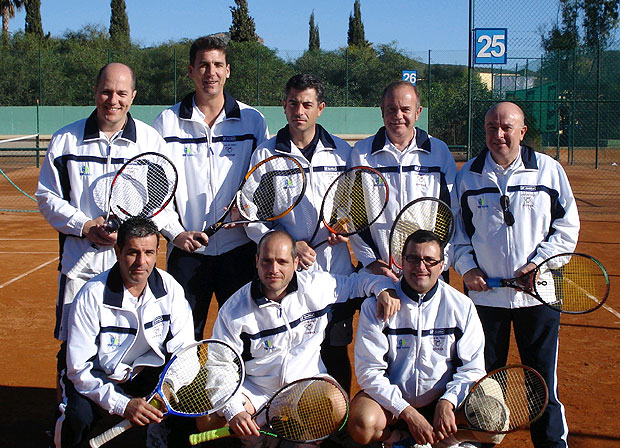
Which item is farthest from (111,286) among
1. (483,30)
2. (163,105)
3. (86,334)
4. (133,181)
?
(163,105)

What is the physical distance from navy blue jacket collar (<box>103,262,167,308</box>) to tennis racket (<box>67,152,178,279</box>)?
0.33 meters

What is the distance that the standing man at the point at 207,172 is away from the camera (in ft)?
14.9

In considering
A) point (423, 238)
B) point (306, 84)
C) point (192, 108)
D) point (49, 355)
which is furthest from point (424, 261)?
point (49, 355)

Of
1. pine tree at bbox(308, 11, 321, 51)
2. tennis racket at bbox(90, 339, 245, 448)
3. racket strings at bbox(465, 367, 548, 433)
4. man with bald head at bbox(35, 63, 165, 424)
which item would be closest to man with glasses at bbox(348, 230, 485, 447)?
racket strings at bbox(465, 367, 548, 433)

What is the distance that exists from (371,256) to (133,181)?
152cm

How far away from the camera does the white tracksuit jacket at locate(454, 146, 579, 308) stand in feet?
13.4

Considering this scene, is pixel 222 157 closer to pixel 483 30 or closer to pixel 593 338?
pixel 593 338

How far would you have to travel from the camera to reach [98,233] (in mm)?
4102

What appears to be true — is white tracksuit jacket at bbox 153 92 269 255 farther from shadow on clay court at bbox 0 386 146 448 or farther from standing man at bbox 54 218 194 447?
shadow on clay court at bbox 0 386 146 448

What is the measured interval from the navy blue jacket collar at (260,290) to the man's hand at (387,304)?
0.49m

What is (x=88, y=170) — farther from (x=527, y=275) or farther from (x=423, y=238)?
(x=527, y=275)

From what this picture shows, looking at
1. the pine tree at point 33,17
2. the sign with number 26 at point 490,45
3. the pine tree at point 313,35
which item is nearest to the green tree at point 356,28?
the pine tree at point 313,35

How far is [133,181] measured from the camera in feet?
14.0

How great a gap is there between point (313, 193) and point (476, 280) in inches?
43.7
